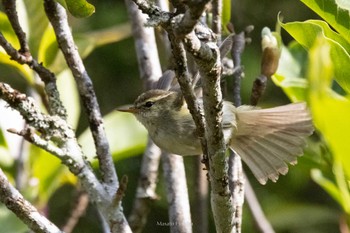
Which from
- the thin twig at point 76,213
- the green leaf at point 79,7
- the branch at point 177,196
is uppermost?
the green leaf at point 79,7

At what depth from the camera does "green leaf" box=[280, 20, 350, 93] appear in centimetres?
148

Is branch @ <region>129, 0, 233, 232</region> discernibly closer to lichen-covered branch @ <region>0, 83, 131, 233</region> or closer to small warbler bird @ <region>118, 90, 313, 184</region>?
lichen-covered branch @ <region>0, 83, 131, 233</region>

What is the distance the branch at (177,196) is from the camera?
6.31 ft

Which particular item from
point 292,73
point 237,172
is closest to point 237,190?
point 237,172

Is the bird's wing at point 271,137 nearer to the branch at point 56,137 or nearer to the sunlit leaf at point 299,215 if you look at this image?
the branch at point 56,137

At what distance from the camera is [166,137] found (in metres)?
2.50

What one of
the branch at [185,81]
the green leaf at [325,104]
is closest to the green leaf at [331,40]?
the branch at [185,81]

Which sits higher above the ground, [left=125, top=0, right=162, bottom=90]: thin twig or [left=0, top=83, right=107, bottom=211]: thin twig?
[left=0, top=83, right=107, bottom=211]: thin twig

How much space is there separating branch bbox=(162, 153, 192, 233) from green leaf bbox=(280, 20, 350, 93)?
605mm

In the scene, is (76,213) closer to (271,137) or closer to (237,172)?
(271,137)

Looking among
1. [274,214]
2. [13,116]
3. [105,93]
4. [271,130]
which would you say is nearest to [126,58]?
[105,93]

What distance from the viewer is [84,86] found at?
180 centimetres

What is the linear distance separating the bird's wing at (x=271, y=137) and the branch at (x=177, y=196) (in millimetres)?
206

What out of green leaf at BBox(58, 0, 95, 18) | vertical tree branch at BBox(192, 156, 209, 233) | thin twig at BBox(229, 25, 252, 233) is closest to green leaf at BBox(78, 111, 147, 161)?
vertical tree branch at BBox(192, 156, 209, 233)
